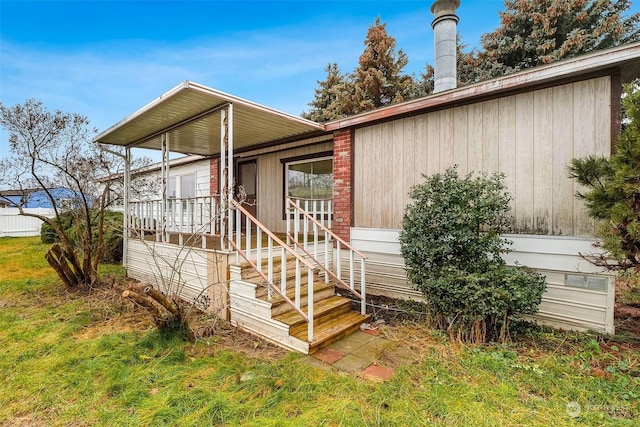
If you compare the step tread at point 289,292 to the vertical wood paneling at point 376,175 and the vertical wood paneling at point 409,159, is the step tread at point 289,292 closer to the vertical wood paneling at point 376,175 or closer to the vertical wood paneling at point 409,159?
the vertical wood paneling at point 376,175

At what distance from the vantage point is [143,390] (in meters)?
2.65

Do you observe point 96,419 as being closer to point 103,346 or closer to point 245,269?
point 103,346

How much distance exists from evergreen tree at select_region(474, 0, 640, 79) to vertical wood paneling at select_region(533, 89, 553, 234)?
9.85m

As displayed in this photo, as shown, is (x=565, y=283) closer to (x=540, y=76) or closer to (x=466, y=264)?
(x=466, y=264)

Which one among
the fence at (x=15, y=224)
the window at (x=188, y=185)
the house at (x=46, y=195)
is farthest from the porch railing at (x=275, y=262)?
the fence at (x=15, y=224)

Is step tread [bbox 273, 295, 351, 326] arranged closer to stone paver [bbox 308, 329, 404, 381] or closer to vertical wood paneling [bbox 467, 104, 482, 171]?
stone paver [bbox 308, 329, 404, 381]

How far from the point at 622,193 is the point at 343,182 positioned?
3777mm

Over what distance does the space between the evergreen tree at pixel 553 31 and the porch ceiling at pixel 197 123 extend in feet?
36.5

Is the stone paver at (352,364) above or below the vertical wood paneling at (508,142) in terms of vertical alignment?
below

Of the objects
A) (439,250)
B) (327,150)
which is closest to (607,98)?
(439,250)

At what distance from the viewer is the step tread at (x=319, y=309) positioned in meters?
3.75

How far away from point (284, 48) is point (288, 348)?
10.9m

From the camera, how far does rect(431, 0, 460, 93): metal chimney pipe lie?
18.4ft

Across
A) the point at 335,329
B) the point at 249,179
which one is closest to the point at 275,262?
the point at 335,329
